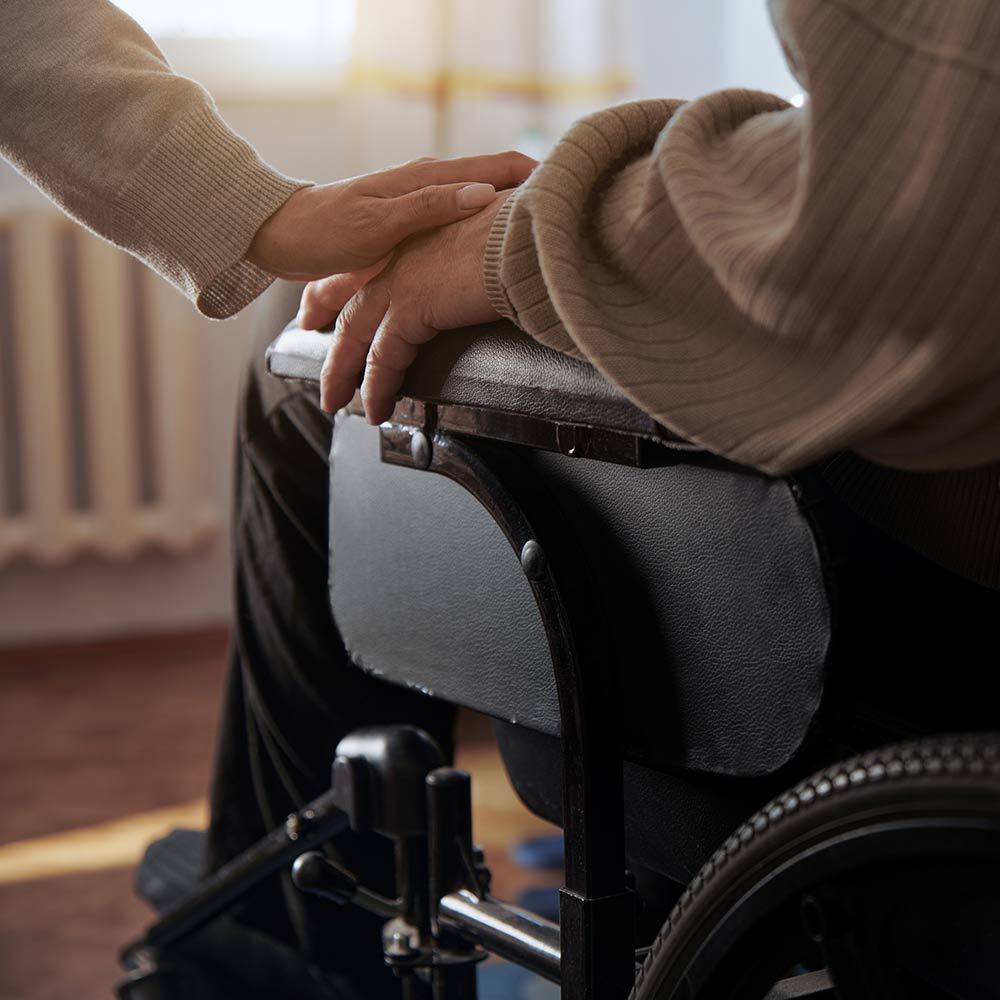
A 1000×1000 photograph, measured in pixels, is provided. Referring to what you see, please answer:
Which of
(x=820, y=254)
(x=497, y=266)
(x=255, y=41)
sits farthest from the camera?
(x=255, y=41)

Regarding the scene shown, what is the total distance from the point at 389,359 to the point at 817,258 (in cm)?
27

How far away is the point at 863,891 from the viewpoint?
0.45m

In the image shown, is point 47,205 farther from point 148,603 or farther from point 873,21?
point 873,21

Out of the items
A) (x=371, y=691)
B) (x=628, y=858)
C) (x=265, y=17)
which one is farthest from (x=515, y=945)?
(x=265, y=17)

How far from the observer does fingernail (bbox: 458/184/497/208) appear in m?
0.68

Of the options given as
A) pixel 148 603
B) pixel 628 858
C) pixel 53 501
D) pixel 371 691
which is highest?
pixel 628 858

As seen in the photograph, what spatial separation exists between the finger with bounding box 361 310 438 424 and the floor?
948 mm

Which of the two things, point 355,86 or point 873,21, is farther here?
point 355,86

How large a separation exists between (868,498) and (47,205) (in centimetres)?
209

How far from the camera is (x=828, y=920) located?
0.45 meters

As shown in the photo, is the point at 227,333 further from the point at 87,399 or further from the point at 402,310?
the point at 402,310

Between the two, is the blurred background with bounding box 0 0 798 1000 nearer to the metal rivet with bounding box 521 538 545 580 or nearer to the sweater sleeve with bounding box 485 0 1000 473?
the metal rivet with bounding box 521 538 545 580

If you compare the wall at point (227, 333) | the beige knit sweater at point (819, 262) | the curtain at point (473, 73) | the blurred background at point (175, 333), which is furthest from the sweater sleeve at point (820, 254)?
the wall at point (227, 333)

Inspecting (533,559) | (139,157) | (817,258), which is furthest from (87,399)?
(817,258)
